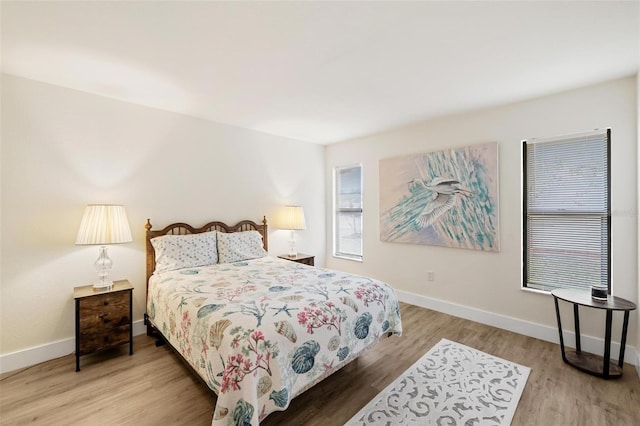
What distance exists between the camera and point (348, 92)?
2.73 m

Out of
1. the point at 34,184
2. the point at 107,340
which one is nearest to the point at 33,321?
the point at 107,340

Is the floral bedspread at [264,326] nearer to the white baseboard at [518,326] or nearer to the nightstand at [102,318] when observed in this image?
the nightstand at [102,318]

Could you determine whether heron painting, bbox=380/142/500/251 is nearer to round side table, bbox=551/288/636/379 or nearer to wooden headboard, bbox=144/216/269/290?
round side table, bbox=551/288/636/379

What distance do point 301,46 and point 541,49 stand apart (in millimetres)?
1738

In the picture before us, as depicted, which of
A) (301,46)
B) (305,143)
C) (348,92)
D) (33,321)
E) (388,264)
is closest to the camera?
(301,46)

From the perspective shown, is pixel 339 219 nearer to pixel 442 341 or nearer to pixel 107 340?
pixel 442 341

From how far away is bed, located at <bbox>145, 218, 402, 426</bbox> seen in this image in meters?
1.48

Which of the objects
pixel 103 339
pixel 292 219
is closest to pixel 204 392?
pixel 103 339

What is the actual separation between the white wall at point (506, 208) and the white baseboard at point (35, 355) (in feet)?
11.9

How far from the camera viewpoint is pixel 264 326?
1.60 m

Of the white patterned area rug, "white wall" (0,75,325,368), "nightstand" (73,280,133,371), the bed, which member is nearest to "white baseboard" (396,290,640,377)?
the white patterned area rug

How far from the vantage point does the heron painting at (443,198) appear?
10.3 feet

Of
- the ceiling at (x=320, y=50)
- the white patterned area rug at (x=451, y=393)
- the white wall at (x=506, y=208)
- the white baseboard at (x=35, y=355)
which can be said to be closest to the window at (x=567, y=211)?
the white wall at (x=506, y=208)

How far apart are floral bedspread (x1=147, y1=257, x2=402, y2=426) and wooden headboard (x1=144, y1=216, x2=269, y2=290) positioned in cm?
38
